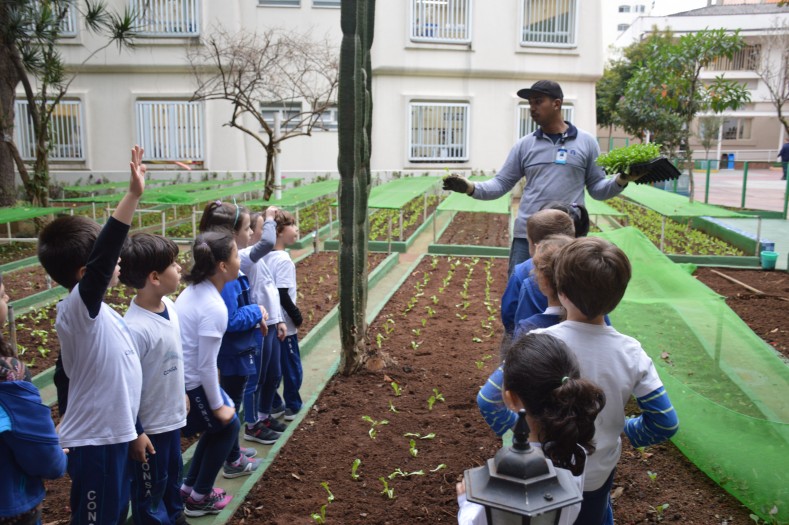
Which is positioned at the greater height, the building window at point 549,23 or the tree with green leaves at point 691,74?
the building window at point 549,23

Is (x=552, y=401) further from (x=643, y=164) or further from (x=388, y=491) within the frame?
(x=643, y=164)

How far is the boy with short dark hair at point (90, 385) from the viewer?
8.42 ft

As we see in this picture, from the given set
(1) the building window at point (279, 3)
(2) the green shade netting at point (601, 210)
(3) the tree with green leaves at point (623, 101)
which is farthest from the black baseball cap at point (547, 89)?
(3) the tree with green leaves at point (623, 101)

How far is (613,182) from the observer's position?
15.1 feet

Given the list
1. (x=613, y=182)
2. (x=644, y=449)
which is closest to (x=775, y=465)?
(x=644, y=449)

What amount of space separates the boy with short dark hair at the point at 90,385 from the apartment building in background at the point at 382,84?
1762 centimetres

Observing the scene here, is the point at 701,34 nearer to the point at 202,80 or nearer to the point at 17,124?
the point at 202,80

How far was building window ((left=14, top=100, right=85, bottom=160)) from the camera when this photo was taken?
1973 centimetres

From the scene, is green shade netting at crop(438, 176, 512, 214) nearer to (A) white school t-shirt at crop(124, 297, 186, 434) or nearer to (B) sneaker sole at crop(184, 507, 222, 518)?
(B) sneaker sole at crop(184, 507, 222, 518)

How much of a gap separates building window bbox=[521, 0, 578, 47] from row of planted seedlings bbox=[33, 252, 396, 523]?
12.2 meters

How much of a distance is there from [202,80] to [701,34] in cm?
1314

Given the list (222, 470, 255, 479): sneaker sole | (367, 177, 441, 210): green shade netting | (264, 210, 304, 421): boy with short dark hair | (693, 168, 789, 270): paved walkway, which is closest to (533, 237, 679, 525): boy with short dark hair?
(222, 470, 255, 479): sneaker sole

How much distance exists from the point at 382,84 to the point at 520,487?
1949 cm

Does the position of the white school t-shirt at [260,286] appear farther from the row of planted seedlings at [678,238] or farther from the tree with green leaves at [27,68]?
the tree with green leaves at [27,68]
